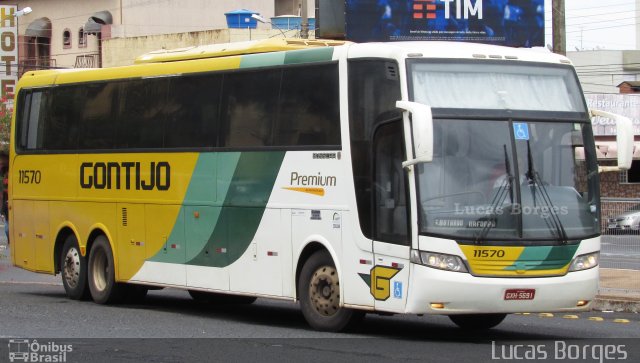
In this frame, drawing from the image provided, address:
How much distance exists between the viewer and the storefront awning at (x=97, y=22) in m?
58.6

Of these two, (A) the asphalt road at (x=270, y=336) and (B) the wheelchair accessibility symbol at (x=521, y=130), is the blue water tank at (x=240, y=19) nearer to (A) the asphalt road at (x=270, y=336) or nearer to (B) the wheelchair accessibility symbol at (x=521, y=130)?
(A) the asphalt road at (x=270, y=336)

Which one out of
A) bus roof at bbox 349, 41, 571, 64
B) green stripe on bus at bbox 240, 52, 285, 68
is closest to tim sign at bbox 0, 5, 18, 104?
green stripe on bus at bbox 240, 52, 285, 68

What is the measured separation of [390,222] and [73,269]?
23.7ft

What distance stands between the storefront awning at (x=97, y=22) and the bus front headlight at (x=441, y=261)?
159ft

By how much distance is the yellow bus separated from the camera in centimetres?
1236

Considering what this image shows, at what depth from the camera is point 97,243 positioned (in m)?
17.8

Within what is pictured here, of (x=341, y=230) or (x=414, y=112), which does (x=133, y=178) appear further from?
(x=414, y=112)

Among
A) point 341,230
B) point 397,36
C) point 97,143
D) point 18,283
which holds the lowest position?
point 18,283

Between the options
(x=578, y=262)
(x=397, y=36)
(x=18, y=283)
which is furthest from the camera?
(x=397, y=36)

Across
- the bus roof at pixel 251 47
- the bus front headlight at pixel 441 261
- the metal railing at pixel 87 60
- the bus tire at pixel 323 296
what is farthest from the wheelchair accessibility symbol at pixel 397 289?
the metal railing at pixel 87 60

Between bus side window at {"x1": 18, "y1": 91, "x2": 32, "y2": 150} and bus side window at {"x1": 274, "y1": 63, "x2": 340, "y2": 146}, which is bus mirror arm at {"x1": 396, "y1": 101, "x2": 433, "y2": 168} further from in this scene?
bus side window at {"x1": 18, "y1": 91, "x2": 32, "y2": 150}

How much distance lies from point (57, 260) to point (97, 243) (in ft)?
3.89

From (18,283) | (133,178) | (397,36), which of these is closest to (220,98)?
(133,178)

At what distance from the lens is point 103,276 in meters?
17.9
